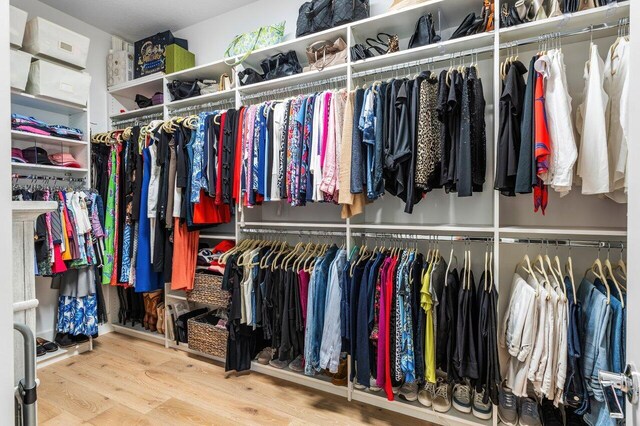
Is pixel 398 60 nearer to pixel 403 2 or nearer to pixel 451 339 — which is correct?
pixel 403 2

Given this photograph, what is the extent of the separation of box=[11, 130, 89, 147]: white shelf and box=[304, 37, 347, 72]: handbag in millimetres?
2085

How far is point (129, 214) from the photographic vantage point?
2.89 metres

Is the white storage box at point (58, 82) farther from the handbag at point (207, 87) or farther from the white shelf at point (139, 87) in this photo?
the handbag at point (207, 87)

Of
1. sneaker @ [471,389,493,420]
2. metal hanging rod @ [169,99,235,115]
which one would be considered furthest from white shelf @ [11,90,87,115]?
sneaker @ [471,389,493,420]

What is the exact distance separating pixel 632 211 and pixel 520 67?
135 centimetres

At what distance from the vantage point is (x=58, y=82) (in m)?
2.68

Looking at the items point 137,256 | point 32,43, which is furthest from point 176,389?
point 32,43

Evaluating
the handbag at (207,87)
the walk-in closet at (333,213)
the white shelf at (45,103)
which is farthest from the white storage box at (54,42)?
the handbag at (207,87)

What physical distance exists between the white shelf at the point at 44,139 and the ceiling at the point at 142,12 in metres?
1.20

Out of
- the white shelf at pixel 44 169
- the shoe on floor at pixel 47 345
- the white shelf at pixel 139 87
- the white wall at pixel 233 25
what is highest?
the white wall at pixel 233 25

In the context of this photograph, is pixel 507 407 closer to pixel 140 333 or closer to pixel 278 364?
pixel 278 364

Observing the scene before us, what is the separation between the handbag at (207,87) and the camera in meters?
2.86

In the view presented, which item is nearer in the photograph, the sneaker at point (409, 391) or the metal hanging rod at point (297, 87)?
the sneaker at point (409, 391)

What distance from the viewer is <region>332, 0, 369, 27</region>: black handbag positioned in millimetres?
2186
